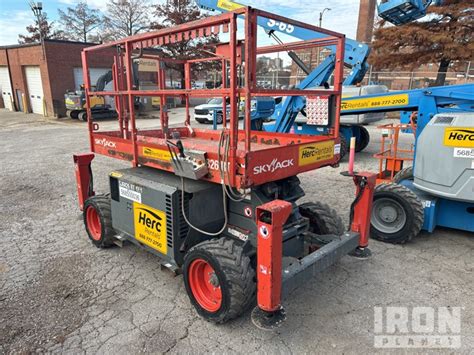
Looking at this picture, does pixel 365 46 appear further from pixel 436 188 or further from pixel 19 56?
pixel 19 56

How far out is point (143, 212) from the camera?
3705 millimetres

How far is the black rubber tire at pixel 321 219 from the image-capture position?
408 cm

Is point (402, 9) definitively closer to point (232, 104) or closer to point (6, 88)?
point (232, 104)

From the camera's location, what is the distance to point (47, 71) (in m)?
22.7

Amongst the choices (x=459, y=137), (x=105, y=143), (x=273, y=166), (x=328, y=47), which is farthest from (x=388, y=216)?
(x=328, y=47)

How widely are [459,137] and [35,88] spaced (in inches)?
1068

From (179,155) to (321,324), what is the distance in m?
1.93

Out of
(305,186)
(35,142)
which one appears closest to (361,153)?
(305,186)

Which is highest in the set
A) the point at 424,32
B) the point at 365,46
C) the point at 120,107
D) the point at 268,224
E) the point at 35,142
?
the point at 424,32

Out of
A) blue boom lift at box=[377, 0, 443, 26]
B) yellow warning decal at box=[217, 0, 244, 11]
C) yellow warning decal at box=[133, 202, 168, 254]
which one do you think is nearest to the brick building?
yellow warning decal at box=[217, 0, 244, 11]

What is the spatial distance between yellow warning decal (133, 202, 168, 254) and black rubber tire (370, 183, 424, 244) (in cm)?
280

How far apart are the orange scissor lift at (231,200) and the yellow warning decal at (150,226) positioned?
0.01 metres

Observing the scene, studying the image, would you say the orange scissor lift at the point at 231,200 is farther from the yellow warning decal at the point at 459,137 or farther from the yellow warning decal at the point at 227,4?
the yellow warning decal at the point at 227,4

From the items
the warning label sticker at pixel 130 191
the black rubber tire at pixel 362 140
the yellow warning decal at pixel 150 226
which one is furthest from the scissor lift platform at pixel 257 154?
the black rubber tire at pixel 362 140
